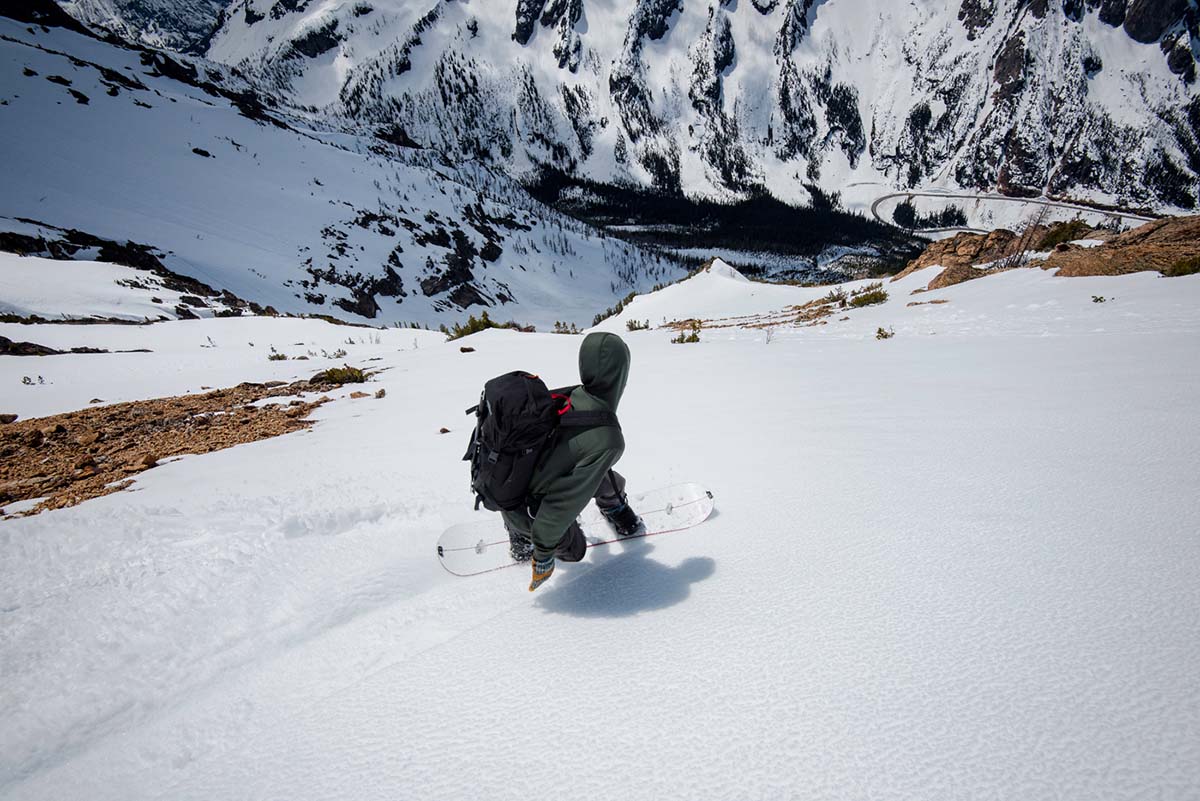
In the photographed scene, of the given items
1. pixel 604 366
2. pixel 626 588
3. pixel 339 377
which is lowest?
pixel 626 588

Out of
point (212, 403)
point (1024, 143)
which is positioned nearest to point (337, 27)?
point (1024, 143)

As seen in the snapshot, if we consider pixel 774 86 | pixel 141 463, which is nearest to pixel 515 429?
pixel 141 463

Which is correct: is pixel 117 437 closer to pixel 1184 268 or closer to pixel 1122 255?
pixel 1184 268

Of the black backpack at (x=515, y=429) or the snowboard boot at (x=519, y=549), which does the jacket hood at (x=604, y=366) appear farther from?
the snowboard boot at (x=519, y=549)

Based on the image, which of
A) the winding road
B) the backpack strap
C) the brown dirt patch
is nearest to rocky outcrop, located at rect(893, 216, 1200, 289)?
the backpack strap

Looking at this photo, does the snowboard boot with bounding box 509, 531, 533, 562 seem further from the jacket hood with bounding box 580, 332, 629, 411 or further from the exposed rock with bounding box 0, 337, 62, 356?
the exposed rock with bounding box 0, 337, 62, 356

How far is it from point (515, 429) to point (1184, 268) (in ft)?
38.1

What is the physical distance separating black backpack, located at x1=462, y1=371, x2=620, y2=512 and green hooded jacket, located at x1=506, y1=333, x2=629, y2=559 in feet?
0.14

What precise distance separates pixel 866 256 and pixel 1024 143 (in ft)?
133

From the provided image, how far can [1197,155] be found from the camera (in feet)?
256

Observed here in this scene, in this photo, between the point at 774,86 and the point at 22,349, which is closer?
the point at 22,349

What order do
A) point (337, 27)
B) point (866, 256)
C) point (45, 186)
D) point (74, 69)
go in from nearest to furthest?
point (45, 186), point (74, 69), point (866, 256), point (337, 27)

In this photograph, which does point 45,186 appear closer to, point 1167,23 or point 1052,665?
point 1052,665

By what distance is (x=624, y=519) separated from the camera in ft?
7.75
